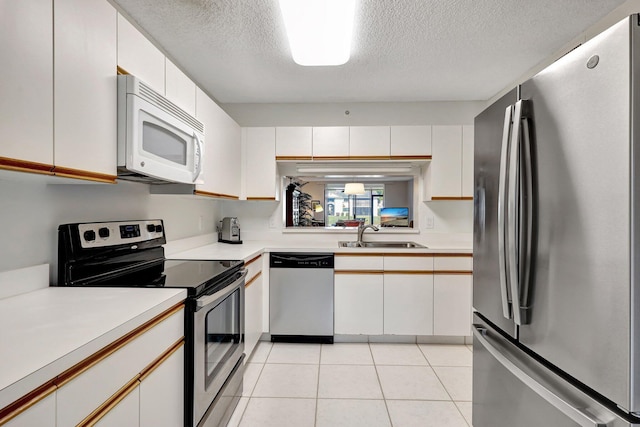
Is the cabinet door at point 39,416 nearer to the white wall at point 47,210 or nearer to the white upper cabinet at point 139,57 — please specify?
the white wall at point 47,210

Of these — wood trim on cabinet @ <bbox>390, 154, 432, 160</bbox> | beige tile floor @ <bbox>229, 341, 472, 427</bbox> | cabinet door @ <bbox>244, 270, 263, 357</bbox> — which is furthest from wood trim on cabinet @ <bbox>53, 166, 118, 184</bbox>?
wood trim on cabinet @ <bbox>390, 154, 432, 160</bbox>

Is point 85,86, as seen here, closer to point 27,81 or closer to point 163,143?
point 27,81

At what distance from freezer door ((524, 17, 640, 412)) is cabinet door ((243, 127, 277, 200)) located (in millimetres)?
2398

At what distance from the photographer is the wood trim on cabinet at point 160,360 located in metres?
1.06

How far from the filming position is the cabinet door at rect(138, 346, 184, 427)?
1.07m

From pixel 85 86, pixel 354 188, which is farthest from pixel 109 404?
pixel 354 188

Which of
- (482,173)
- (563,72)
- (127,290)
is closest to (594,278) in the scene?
(563,72)

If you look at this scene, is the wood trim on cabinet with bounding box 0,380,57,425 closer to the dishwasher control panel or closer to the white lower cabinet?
the white lower cabinet

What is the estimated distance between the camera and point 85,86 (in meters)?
1.14

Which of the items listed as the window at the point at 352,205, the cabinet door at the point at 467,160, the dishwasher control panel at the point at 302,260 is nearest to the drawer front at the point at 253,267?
the dishwasher control panel at the point at 302,260

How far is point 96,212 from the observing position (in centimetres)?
167

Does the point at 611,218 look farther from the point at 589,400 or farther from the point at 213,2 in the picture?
the point at 213,2

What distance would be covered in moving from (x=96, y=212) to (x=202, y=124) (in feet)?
2.67

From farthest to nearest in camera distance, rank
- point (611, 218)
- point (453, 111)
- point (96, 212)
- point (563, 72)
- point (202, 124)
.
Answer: point (453, 111) → point (202, 124) → point (96, 212) → point (563, 72) → point (611, 218)
